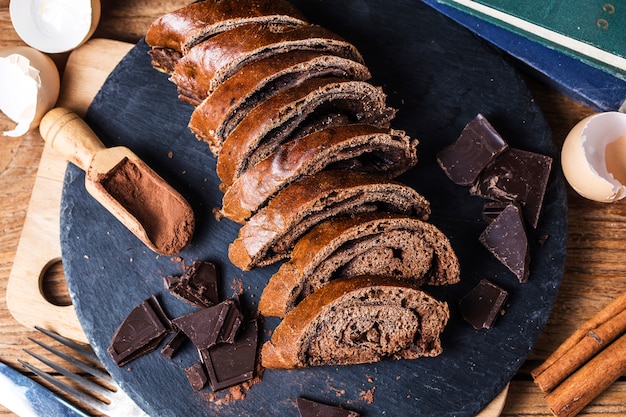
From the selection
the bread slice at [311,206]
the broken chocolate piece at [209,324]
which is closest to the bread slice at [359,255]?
the bread slice at [311,206]

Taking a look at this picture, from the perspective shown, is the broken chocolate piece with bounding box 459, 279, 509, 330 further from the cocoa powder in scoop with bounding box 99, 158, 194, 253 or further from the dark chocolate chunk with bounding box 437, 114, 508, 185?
the cocoa powder in scoop with bounding box 99, 158, 194, 253

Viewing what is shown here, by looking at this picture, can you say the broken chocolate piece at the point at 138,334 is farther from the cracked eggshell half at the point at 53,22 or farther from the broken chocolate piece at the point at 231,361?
the cracked eggshell half at the point at 53,22

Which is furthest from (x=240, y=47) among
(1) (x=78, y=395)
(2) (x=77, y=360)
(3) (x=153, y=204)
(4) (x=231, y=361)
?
(1) (x=78, y=395)

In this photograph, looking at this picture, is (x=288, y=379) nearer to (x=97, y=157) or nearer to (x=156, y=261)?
(x=156, y=261)

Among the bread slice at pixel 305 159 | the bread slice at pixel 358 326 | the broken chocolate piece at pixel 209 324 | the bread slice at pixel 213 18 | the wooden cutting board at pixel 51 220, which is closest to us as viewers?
the bread slice at pixel 305 159

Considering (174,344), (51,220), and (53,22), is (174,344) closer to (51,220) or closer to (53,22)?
(51,220)
